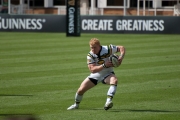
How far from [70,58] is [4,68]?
13.6 ft

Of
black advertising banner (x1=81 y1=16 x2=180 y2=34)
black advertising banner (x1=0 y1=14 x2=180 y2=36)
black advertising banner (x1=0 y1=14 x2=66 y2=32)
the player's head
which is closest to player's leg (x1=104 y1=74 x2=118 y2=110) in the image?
the player's head

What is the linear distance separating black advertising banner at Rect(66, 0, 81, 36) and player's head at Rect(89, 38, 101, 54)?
2483 cm

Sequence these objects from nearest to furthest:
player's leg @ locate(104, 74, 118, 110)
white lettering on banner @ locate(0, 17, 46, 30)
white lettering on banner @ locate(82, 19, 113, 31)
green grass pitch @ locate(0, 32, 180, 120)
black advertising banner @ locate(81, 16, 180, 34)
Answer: player's leg @ locate(104, 74, 118, 110)
green grass pitch @ locate(0, 32, 180, 120)
black advertising banner @ locate(81, 16, 180, 34)
white lettering on banner @ locate(82, 19, 113, 31)
white lettering on banner @ locate(0, 17, 46, 30)

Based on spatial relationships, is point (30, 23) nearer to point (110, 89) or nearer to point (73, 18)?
point (73, 18)

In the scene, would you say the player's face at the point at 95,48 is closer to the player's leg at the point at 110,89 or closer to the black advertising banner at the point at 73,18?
the player's leg at the point at 110,89

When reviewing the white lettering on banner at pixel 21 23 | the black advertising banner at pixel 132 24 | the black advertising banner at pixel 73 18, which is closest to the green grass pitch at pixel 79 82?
the black advertising banner at pixel 73 18

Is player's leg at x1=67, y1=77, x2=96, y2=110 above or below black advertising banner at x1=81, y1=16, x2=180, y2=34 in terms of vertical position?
below

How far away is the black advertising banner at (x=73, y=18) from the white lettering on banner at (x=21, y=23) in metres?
3.83

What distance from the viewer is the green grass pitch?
11.8 meters

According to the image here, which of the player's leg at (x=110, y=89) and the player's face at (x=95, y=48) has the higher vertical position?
the player's face at (x=95, y=48)

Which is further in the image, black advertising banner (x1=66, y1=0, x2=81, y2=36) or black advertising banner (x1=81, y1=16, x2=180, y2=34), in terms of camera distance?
black advertising banner (x1=81, y1=16, x2=180, y2=34)

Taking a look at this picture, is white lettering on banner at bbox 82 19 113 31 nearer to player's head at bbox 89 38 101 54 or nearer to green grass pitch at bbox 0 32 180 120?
green grass pitch at bbox 0 32 180 120

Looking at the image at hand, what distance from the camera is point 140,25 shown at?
37781 mm

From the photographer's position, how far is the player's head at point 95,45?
457 inches
